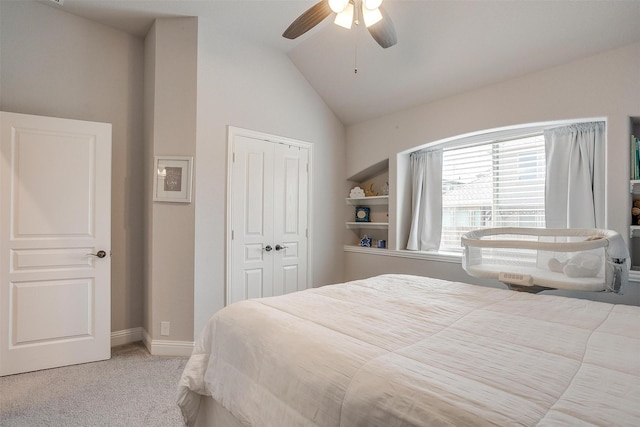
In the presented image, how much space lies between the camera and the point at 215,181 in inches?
121

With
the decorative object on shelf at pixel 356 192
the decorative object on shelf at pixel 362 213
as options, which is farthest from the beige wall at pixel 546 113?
the decorative object on shelf at pixel 362 213

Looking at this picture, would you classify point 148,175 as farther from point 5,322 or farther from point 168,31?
point 5,322

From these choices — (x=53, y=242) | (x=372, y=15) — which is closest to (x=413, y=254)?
(x=372, y=15)

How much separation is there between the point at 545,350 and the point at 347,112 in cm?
352

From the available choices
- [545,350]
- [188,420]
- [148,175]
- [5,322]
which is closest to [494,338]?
[545,350]

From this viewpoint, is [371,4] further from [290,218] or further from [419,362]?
[290,218]

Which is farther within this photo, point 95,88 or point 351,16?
point 95,88

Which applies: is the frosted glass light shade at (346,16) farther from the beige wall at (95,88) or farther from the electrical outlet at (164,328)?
the electrical outlet at (164,328)

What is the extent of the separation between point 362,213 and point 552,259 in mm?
Result: 2423

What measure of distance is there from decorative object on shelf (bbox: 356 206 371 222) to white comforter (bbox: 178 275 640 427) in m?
2.52

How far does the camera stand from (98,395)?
2174mm

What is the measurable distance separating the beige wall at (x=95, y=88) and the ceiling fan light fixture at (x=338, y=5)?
7.59ft

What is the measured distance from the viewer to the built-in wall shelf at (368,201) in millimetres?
4145

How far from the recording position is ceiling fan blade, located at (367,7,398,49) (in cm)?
196
